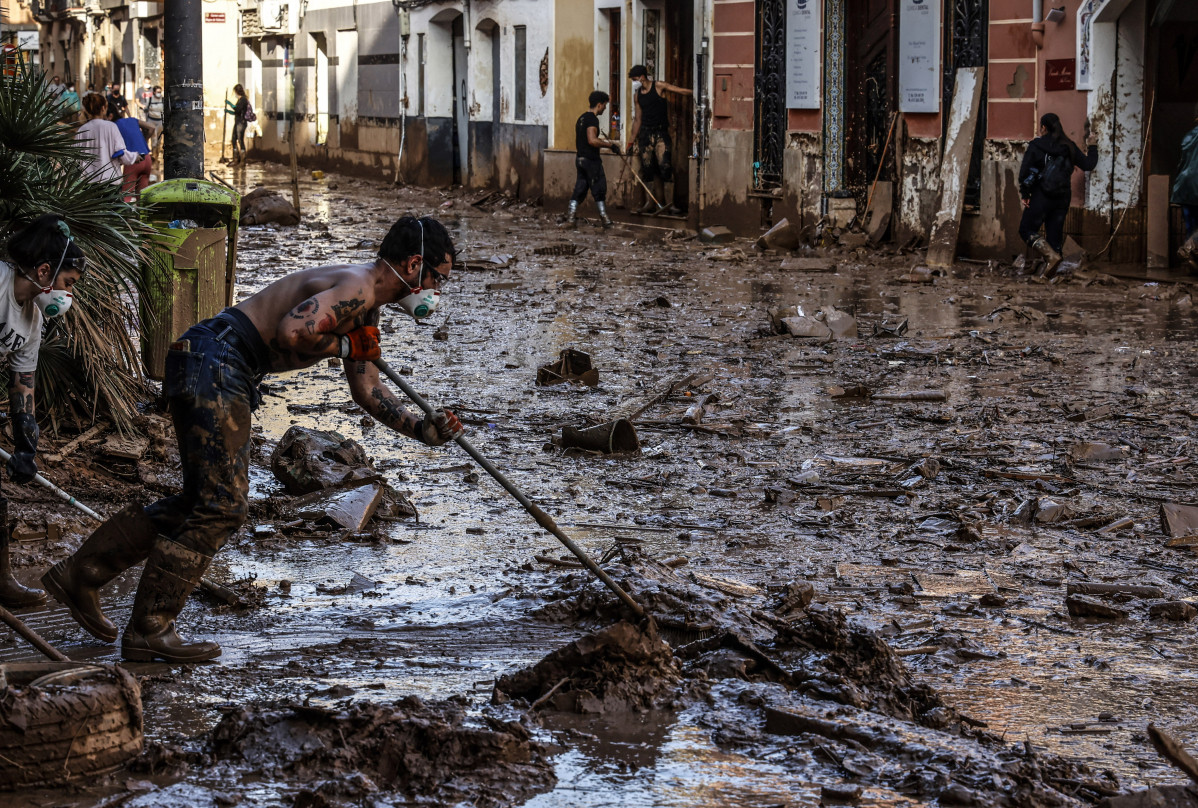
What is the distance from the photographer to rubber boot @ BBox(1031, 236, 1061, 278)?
14.9 metres

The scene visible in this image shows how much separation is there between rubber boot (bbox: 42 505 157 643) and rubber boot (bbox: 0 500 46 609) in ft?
1.98

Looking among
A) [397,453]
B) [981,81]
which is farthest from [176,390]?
[981,81]

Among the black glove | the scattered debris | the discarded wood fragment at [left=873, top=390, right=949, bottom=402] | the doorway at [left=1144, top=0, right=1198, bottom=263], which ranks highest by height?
the doorway at [left=1144, top=0, right=1198, bottom=263]

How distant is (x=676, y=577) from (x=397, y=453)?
8.95 ft

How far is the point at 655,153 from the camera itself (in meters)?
22.0

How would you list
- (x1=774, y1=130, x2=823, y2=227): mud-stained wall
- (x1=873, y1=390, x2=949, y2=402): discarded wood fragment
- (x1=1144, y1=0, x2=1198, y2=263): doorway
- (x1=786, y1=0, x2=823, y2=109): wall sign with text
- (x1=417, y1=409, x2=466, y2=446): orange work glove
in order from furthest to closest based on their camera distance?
(x1=774, y1=130, x2=823, y2=227): mud-stained wall < (x1=786, y1=0, x2=823, y2=109): wall sign with text < (x1=1144, y1=0, x2=1198, y2=263): doorway < (x1=873, y1=390, x2=949, y2=402): discarded wood fragment < (x1=417, y1=409, x2=466, y2=446): orange work glove

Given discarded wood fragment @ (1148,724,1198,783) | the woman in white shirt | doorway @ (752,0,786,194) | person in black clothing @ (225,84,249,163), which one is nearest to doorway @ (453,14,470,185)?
person in black clothing @ (225,84,249,163)

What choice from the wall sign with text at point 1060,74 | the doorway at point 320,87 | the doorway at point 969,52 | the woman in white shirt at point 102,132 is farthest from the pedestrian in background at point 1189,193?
the doorway at point 320,87

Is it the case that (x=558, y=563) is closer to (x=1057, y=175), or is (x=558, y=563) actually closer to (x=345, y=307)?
(x=345, y=307)

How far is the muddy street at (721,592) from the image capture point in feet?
12.4

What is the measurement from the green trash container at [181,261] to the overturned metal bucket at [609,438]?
2327 mm

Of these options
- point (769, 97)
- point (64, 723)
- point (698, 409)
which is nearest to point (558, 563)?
point (64, 723)

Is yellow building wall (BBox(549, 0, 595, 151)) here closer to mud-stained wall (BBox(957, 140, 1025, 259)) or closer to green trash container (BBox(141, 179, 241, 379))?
mud-stained wall (BBox(957, 140, 1025, 259))

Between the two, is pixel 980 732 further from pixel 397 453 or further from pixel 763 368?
pixel 763 368
